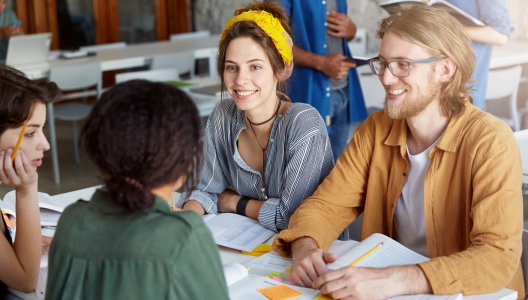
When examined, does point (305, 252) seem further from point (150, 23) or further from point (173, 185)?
point (150, 23)

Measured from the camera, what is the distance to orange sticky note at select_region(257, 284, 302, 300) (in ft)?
4.69

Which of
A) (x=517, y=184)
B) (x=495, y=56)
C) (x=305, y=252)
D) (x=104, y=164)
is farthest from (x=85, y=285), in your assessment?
(x=495, y=56)

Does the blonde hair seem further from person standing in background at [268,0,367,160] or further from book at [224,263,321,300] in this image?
person standing in background at [268,0,367,160]

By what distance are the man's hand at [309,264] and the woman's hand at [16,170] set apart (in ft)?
2.24

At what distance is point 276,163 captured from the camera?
82.4 inches

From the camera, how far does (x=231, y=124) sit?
2.23 metres

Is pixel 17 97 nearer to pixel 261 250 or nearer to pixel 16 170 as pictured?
pixel 16 170

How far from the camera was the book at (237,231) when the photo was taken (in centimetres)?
179

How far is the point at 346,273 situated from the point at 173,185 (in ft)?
1.79

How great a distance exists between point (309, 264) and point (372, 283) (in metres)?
0.18

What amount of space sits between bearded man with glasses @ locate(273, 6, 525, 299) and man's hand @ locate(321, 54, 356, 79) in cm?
103

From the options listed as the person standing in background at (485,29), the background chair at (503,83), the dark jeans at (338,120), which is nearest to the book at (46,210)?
the dark jeans at (338,120)

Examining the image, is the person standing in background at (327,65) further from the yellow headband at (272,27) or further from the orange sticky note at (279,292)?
the orange sticky note at (279,292)

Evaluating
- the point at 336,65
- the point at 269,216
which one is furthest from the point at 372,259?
the point at 336,65
